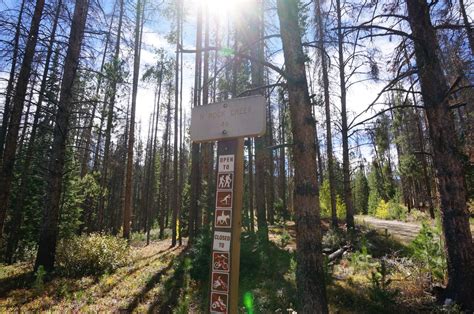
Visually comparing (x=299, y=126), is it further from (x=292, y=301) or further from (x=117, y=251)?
(x=117, y=251)

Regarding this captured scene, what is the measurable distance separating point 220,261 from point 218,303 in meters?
0.34

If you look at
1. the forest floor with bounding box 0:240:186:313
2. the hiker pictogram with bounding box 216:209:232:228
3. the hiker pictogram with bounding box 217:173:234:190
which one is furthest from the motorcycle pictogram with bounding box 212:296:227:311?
the forest floor with bounding box 0:240:186:313

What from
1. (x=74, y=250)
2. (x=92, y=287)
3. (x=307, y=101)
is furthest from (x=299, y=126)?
(x=74, y=250)

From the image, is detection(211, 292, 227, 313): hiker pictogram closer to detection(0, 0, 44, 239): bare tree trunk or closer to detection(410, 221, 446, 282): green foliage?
detection(410, 221, 446, 282): green foliage

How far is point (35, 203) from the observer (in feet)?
58.5

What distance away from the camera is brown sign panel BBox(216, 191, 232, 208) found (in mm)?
2804

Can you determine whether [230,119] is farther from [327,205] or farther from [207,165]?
[327,205]

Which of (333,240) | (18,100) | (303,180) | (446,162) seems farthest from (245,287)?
(18,100)

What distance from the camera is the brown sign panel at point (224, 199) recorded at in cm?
280

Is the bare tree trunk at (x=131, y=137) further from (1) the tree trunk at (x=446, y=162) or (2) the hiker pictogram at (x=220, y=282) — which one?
(2) the hiker pictogram at (x=220, y=282)

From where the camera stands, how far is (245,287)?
23.8 feet

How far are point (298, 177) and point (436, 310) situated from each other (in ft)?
11.4

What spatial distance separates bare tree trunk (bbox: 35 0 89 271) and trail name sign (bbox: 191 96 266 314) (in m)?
6.91

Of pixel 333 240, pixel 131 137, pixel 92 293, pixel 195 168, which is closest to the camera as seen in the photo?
pixel 92 293
